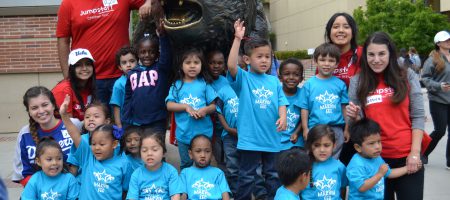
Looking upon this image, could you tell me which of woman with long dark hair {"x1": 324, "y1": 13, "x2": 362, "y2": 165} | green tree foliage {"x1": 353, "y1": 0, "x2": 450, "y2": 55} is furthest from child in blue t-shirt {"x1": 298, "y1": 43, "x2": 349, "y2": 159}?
green tree foliage {"x1": 353, "y1": 0, "x2": 450, "y2": 55}

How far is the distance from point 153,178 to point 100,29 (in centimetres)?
186

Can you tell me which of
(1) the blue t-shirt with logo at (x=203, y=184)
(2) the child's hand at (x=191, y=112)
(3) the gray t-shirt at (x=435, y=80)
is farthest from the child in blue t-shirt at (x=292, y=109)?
Result: (3) the gray t-shirt at (x=435, y=80)

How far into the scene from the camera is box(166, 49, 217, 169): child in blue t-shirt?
439 centimetres

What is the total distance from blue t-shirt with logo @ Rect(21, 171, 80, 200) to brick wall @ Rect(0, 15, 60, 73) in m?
6.15

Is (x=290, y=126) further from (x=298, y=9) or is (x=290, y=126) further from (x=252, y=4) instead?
(x=298, y=9)

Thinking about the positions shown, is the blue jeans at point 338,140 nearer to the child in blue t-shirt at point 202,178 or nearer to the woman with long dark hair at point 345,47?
the woman with long dark hair at point 345,47

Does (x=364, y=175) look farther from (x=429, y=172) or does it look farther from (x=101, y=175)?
(x=429, y=172)

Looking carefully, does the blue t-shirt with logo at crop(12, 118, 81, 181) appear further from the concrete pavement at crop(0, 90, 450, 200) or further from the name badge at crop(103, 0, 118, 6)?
the concrete pavement at crop(0, 90, 450, 200)

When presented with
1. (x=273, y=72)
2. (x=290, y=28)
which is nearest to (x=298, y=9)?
(x=290, y=28)

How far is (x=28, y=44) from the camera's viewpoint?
9703 millimetres

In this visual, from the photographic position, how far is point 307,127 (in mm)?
4414

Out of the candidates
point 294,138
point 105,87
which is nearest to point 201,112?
point 294,138

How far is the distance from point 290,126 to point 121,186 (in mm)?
1492

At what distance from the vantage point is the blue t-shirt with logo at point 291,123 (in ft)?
14.9
